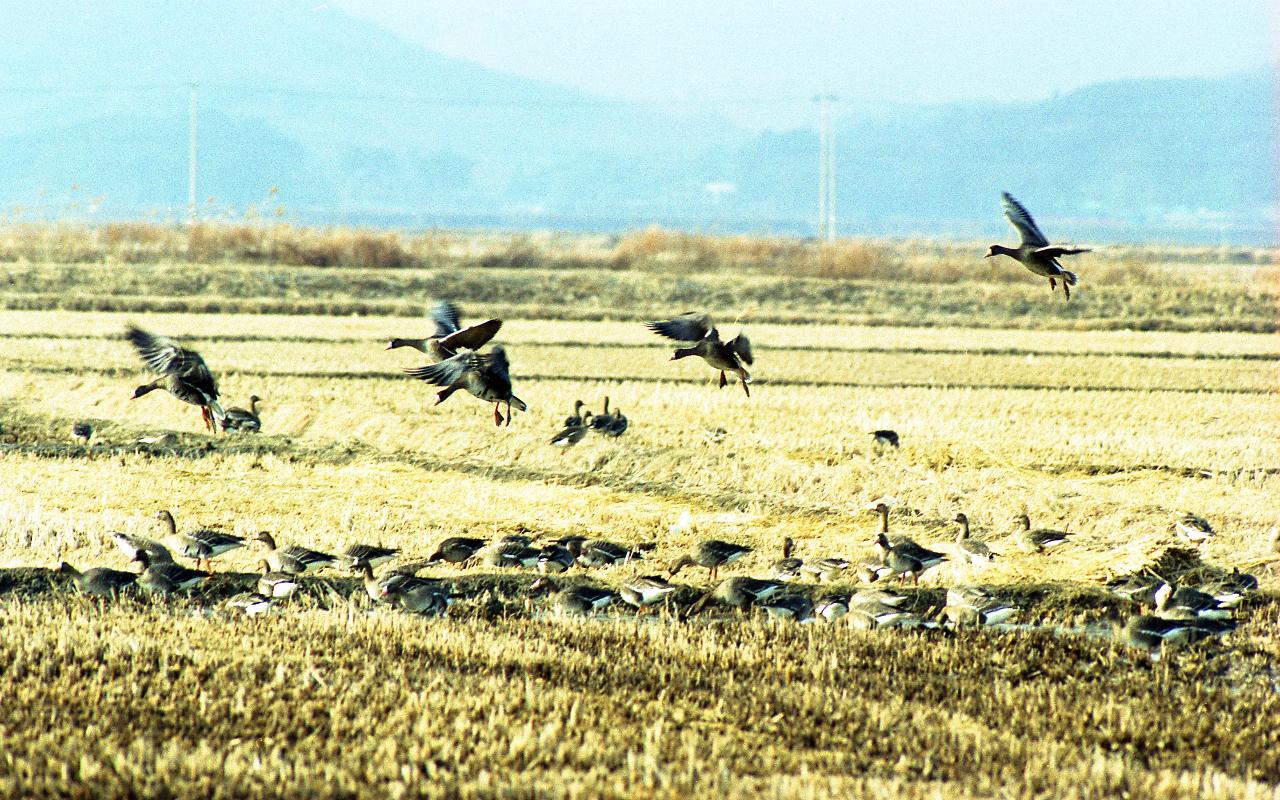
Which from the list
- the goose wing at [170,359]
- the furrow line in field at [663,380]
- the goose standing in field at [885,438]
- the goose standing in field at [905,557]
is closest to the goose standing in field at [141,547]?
the goose wing at [170,359]

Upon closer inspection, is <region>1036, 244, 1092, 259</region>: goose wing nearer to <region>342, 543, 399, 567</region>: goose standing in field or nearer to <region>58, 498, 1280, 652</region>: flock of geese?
<region>58, 498, 1280, 652</region>: flock of geese

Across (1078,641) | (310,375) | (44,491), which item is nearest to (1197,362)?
(310,375)

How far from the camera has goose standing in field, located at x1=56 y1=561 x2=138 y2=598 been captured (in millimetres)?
10102

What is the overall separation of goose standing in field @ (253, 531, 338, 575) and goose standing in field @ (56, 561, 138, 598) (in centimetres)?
101

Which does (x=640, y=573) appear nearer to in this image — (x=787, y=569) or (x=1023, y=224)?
(x=787, y=569)

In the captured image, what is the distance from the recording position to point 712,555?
11.3 meters

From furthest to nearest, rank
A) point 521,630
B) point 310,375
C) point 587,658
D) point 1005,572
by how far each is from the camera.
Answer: point 310,375 → point 1005,572 → point 521,630 → point 587,658

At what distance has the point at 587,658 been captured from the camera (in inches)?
350

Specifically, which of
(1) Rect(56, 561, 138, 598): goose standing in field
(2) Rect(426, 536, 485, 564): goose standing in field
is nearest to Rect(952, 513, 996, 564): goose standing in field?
(2) Rect(426, 536, 485, 564): goose standing in field

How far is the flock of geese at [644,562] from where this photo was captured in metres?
10.1

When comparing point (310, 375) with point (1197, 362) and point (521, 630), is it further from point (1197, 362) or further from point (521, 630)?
point (1197, 362)

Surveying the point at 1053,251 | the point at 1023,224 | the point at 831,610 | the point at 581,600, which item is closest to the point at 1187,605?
the point at 831,610

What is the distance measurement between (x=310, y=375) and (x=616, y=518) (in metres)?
10.1

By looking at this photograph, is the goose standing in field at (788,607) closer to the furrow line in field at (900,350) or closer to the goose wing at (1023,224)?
the goose wing at (1023,224)
